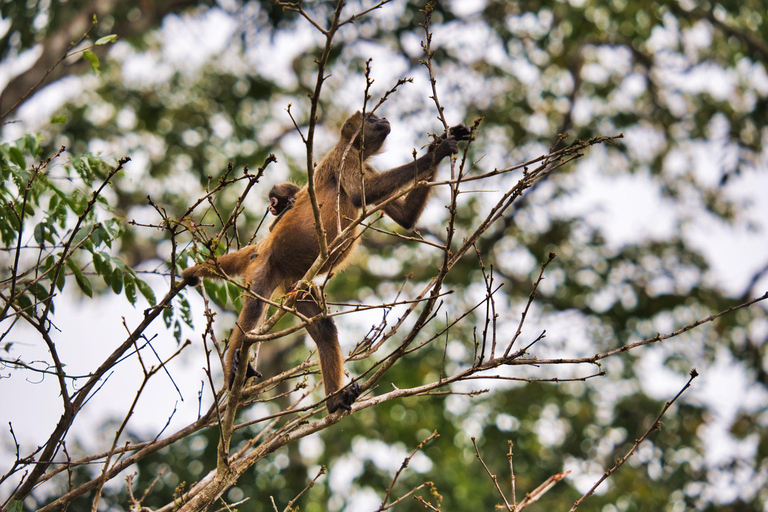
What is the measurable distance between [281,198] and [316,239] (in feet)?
2.15

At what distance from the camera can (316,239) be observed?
533 cm

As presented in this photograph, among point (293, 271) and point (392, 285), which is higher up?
point (392, 285)

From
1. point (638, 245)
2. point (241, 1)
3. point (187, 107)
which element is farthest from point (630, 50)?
point (187, 107)

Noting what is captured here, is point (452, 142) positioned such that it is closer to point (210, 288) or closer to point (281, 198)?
point (281, 198)

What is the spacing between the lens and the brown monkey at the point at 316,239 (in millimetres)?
5008

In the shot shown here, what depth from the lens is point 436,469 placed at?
1299cm

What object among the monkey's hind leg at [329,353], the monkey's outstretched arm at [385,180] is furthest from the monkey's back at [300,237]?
the monkey's hind leg at [329,353]

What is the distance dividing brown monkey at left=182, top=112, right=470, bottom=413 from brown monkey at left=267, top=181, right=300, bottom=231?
0.33 feet

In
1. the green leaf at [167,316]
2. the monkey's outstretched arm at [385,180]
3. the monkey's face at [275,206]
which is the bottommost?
the green leaf at [167,316]

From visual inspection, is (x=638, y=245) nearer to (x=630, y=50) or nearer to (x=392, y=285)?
(x=630, y=50)

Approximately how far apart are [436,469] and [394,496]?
142 centimetres

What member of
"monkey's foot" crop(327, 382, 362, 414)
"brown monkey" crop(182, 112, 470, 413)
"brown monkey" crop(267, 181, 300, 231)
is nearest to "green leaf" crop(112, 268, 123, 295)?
"brown monkey" crop(182, 112, 470, 413)

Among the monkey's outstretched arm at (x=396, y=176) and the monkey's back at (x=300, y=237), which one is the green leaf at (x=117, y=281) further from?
the monkey's outstretched arm at (x=396, y=176)

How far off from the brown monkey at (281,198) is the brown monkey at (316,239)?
102 millimetres
